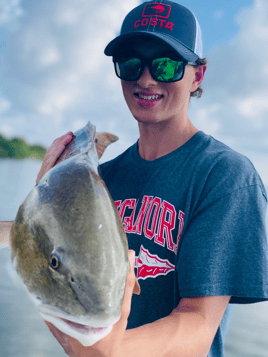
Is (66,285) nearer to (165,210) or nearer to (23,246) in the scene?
(23,246)

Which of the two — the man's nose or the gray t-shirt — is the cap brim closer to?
the man's nose

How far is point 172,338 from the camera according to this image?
1.60 m

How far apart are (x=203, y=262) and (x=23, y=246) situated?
104cm

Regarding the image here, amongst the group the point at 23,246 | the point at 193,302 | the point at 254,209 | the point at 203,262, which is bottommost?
the point at 193,302

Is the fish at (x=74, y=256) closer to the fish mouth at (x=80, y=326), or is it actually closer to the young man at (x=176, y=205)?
the fish mouth at (x=80, y=326)

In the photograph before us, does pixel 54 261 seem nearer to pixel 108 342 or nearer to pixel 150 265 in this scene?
pixel 108 342

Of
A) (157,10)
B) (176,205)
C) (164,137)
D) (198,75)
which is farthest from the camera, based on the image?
(198,75)

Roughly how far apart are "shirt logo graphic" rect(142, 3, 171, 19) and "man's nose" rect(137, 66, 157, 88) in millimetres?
477

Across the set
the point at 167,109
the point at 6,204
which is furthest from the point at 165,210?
the point at 6,204

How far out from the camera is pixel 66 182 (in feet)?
4.84

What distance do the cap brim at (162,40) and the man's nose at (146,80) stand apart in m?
0.23

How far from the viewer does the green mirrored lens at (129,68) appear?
248 cm

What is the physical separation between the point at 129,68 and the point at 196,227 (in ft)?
4.36

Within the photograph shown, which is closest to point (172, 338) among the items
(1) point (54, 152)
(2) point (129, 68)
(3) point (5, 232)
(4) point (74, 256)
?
(4) point (74, 256)
